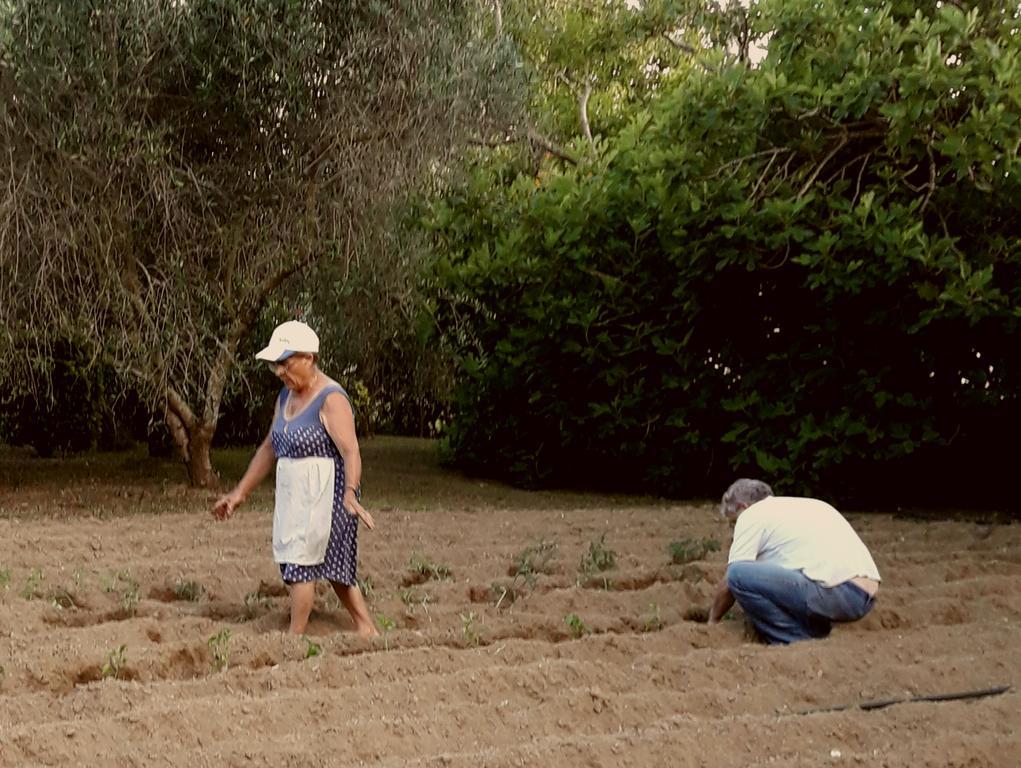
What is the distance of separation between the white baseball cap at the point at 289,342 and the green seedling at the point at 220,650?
1301 millimetres

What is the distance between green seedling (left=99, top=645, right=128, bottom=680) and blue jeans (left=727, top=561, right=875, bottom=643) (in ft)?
9.37

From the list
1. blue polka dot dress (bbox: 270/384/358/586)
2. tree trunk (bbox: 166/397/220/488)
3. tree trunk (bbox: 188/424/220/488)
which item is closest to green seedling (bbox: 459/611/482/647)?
blue polka dot dress (bbox: 270/384/358/586)

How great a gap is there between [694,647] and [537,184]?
10185 mm

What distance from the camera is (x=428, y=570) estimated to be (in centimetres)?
808

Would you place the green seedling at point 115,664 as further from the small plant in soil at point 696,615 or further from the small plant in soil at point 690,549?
the small plant in soil at point 690,549

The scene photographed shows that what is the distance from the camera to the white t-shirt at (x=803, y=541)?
241 inches

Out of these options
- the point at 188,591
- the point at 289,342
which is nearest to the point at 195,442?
the point at 188,591

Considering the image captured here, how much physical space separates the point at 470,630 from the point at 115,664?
1705 millimetres

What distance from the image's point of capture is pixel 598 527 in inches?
410

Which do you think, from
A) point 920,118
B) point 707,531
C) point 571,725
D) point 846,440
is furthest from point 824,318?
point 571,725

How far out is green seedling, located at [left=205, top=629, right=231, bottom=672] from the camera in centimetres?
555

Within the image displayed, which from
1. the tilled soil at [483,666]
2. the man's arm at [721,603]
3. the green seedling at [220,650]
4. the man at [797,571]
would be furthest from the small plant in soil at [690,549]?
the green seedling at [220,650]

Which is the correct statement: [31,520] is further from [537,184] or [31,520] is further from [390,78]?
[537,184]

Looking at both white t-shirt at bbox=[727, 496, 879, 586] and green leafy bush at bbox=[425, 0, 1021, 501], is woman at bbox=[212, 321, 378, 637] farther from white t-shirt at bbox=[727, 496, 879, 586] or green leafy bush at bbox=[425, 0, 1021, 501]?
green leafy bush at bbox=[425, 0, 1021, 501]
